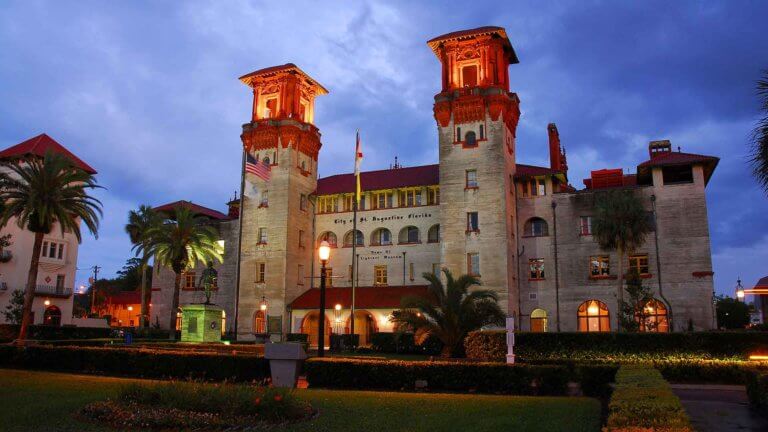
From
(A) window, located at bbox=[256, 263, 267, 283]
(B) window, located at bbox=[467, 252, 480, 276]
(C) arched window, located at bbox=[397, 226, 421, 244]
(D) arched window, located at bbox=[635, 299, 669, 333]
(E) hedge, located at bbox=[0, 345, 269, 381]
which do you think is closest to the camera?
(E) hedge, located at bbox=[0, 345, 269, 381]

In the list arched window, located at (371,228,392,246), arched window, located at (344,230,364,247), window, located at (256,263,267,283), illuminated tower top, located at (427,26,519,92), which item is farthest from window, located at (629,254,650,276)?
window, located at (256,263,267,283)

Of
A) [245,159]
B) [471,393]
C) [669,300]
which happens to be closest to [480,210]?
[669,300]

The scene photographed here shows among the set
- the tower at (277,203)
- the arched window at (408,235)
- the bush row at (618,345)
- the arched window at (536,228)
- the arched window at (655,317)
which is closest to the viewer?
the bush row at (618,345)

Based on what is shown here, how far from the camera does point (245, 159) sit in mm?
48844

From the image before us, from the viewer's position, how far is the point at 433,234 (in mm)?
55312

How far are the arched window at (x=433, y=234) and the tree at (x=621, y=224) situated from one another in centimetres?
1482

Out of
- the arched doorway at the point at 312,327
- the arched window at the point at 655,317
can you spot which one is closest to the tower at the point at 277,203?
the arched doorway at the point at 312,327

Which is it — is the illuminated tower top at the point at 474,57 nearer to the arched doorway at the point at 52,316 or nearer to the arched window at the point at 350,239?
the arched window at the point at 350,239

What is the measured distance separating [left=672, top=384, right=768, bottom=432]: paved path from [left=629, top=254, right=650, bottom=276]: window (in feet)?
86.2

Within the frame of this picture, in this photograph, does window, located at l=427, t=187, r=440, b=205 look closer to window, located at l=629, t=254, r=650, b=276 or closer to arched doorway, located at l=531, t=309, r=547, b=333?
arched doorway, located at l=531, t=309, r=547, b=333

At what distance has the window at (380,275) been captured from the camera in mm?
56531

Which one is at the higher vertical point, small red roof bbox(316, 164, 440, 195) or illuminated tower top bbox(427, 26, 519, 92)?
illuminated tower top bbox(427, 26, 519, 92)

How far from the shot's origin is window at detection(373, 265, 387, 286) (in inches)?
2226

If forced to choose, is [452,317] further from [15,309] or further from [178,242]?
[15,309]
